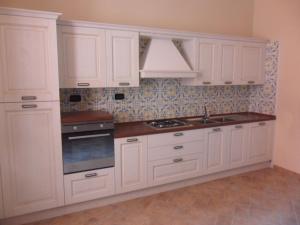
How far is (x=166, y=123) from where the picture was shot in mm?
3480

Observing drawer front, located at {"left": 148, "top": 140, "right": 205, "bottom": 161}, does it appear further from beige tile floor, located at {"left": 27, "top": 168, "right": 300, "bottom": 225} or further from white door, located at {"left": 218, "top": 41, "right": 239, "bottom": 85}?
white door, located at {"left": 218, "top": 41, "right": 239, "bottom": 85}

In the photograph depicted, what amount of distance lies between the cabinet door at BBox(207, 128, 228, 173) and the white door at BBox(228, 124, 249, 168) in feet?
0.34

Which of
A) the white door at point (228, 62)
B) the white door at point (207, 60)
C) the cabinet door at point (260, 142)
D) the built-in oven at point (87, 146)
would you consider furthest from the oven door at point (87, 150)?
the cabinet door at point (260, 142)

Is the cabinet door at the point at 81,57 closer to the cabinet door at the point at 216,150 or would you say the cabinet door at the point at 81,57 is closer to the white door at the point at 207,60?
the white door at the point at 207,60

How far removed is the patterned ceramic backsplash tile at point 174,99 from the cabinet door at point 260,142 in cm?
36

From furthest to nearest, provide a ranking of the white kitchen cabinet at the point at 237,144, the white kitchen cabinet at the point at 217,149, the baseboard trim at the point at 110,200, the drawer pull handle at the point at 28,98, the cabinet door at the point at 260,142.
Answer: the cabinet door at the point at 260,142, the white kitchen cabinet at the point at 237,144, the white kitchen cabinet at the point at 217,149, the baseboard trim at the point at 110,200, the drawer pull handle at the point at 28,98

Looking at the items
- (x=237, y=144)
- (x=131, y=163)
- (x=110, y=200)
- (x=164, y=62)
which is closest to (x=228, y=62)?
(x=164, y=62)

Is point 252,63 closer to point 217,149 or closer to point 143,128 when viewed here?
point 217,149

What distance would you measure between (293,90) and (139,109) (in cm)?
237

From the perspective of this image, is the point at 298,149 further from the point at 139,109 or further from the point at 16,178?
the point at 16,178

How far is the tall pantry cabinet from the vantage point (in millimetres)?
2254

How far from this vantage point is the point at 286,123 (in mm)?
3875

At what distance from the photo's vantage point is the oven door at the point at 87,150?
8.49 feet

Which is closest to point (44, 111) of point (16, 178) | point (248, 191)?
point (16, 178)
